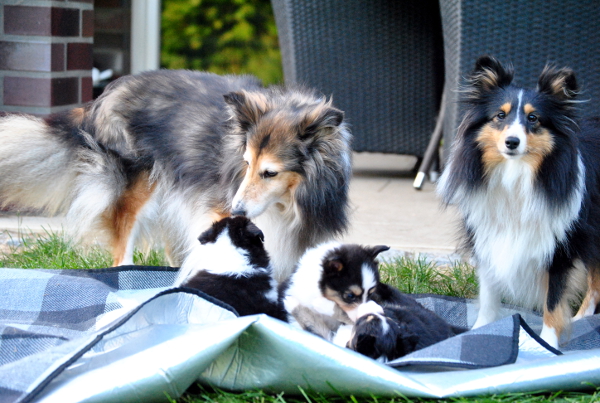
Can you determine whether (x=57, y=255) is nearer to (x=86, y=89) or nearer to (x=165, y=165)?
(x=165, y=165)

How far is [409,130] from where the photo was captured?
5.24 meters

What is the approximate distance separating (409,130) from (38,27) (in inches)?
108

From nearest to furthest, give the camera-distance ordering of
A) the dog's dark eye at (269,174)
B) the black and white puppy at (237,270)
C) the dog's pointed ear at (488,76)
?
the black and white puppy at (237,270), the dog's pointed ear at (488,76), the dog's dark eye at (269,174)

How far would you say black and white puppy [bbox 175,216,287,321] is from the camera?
2.35 meters

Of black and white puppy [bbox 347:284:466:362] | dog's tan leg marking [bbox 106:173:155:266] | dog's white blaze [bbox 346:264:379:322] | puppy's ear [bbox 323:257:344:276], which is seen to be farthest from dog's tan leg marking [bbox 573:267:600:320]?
dog's tan leg marking [bbox 106:173:155:266]

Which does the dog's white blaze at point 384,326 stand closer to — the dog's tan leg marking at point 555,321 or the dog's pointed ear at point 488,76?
the dog's tan leg marking at point 555,321

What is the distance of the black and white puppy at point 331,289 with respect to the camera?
241 cm

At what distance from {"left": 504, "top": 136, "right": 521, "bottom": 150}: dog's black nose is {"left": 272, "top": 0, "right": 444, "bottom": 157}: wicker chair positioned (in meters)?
→ 2.65

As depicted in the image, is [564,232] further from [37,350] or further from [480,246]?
[37,350]

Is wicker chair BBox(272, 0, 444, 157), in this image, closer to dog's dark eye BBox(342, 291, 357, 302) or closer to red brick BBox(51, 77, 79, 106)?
red brick BBox(51, 77, 79, 106)

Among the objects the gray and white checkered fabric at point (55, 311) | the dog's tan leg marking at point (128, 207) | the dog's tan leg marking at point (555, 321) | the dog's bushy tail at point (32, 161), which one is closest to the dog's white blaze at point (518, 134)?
the dog's tan leg marking at point (555, 321)

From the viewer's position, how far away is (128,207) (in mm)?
3299

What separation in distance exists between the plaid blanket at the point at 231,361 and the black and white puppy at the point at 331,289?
1.32ft

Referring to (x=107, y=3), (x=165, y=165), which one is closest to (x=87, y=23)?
(x=107, y=3)
